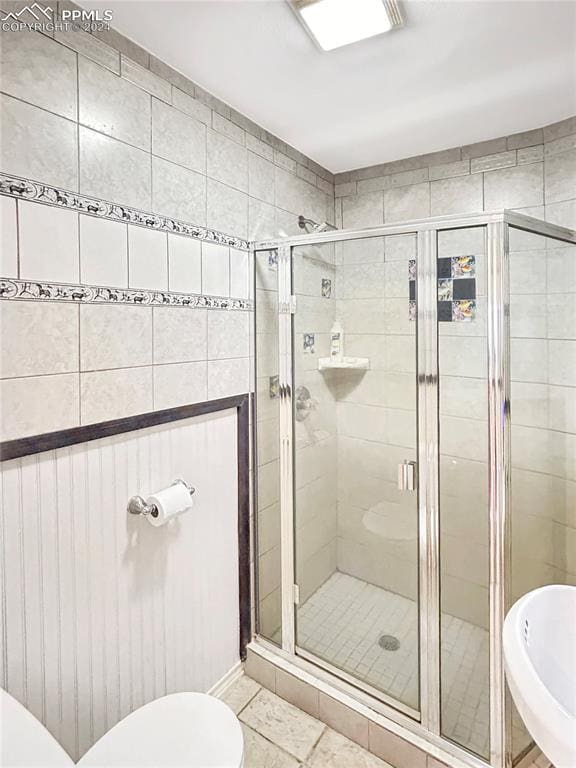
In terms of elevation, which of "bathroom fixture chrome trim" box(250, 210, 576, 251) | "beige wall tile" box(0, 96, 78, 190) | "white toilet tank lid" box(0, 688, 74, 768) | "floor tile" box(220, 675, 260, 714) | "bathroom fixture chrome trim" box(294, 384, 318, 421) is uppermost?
"beige wall tile" box(0, 96, 78, 190)

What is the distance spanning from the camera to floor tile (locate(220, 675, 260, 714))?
70.0 inches

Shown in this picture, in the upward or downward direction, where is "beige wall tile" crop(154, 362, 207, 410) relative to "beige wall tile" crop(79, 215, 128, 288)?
downward

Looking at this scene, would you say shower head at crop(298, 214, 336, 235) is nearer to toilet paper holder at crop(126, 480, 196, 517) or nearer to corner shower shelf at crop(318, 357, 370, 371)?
corner shower shelf at crop(318, 357, 370, 371)

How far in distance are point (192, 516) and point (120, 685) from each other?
1.87ft

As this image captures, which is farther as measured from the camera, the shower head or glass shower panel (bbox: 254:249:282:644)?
the shower head

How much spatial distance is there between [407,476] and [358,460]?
0.26 m

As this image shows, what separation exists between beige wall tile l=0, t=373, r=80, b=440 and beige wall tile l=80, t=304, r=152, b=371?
3.3 inches

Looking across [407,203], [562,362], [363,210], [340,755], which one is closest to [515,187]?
[407,203]

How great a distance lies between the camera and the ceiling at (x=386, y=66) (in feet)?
4.18

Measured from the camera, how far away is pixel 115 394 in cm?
137

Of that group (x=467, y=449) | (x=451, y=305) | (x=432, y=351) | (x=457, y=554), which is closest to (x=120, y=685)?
(x=457, y=554)

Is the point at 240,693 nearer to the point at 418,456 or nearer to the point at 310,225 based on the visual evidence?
the point at 418,456

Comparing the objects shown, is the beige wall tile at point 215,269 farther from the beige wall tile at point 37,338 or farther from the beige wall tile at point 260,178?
the beige wall tile at point 37,338

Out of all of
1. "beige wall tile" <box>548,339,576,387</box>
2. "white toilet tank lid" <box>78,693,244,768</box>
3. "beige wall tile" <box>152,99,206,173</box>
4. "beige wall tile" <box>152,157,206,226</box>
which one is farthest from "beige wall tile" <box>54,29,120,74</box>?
"white toilet tank lid" <box>78,693,244,768</box>
